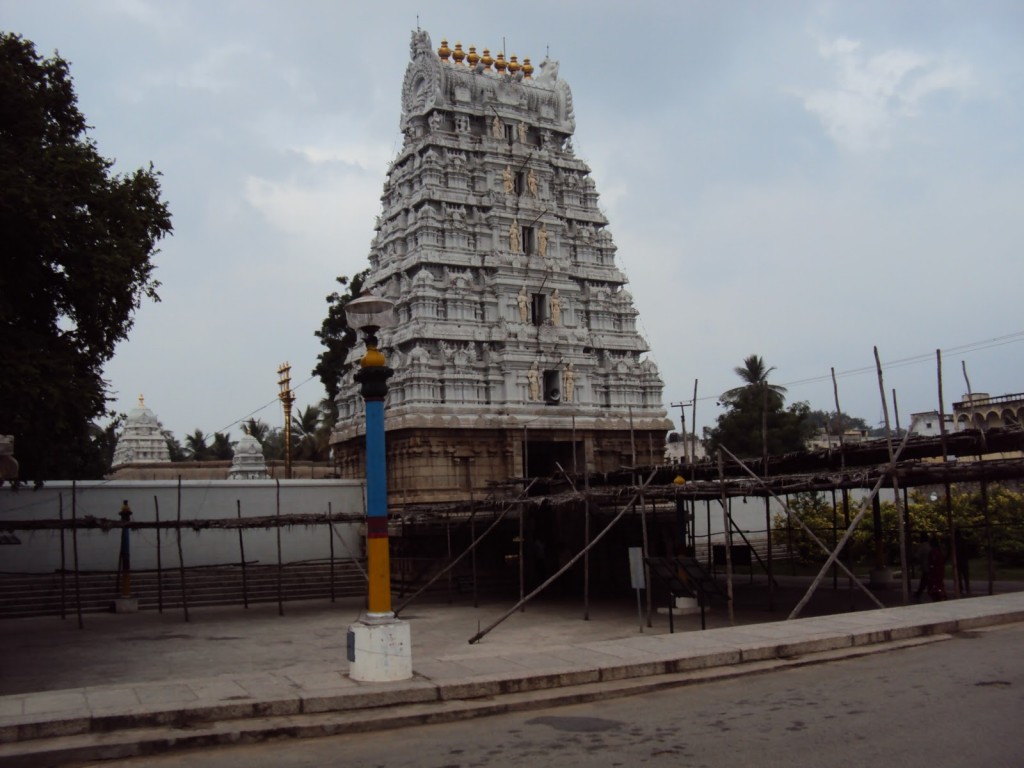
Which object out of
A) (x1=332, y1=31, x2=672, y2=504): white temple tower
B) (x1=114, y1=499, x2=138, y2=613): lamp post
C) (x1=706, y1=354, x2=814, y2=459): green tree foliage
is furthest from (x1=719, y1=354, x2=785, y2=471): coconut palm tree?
(x1=114, y1=499, x2=138, y2=613): lamp post

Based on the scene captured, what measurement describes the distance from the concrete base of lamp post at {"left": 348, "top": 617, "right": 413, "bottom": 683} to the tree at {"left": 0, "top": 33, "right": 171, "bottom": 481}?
7732 millimetres

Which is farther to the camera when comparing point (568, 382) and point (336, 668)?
point (568, 382)

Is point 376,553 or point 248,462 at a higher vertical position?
point 248,462

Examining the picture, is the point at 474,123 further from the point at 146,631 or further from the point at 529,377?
the point at 146,631

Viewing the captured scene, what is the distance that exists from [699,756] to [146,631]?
1633 cm

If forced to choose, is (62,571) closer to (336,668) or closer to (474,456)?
(336,668)

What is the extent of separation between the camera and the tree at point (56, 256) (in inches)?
574

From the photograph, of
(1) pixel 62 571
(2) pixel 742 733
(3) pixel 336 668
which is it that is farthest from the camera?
(1) pixel 62 571

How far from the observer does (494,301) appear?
32.7 meters

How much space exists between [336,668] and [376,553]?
141 inches

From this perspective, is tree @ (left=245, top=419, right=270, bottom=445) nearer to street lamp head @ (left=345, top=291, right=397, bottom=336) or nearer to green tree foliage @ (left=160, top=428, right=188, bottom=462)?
green tree foliage @ (left=160, top=428, right=188, bottom=462)

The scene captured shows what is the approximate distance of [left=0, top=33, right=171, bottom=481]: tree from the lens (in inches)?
574

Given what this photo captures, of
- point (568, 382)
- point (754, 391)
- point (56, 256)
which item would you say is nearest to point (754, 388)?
point (754, 391)

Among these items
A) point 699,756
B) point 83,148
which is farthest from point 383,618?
point 83,148
